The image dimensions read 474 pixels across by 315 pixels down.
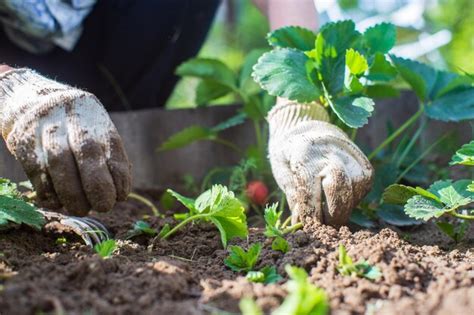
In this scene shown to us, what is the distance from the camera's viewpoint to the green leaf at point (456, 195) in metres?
1.08

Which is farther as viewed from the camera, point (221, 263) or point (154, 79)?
point (154, 79)

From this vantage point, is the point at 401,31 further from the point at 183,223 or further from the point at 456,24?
the point at 183,223

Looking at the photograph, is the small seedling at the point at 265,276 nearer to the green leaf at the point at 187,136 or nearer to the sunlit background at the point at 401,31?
the green leaf at the point at 187,136

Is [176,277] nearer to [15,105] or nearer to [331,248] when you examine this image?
[331,248]

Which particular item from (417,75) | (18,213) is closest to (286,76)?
(417,75)

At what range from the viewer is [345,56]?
1271 mm

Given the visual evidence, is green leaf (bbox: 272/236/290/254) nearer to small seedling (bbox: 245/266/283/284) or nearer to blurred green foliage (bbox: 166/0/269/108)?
small seedling (bbox: 245/266/283/284)

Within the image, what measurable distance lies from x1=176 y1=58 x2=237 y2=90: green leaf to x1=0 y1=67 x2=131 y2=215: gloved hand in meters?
0.72

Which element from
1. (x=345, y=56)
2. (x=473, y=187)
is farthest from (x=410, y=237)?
(x=345, y=56)

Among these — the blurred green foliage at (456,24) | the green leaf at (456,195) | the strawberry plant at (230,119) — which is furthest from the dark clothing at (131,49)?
the blurred green foliage at (456,24)

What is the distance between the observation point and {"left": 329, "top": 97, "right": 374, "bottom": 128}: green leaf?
45.8 inches

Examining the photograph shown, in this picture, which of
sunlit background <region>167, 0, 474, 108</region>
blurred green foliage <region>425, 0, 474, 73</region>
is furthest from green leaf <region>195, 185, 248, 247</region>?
blurred green foliage <region>425, 0, 474, 73</region>

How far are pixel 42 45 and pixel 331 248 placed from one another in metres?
1.24

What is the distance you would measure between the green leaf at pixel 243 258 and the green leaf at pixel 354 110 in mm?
329
